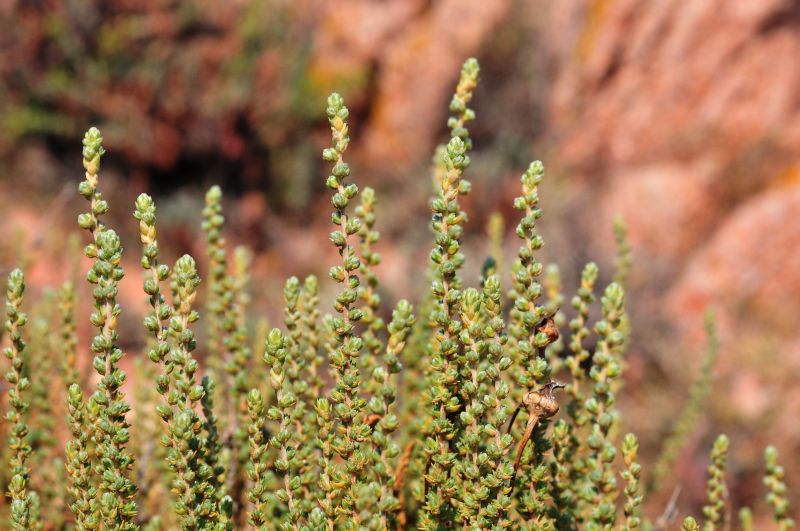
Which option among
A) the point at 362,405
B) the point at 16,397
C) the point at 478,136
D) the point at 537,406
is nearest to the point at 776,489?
the point at 537,406

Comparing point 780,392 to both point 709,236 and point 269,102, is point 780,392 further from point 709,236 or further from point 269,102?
point 269,102

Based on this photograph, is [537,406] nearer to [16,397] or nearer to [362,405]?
[362,405]

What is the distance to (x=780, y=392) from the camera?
181 inches

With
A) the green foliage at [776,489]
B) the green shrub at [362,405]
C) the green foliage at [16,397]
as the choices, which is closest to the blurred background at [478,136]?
the green foliage at [776,489]

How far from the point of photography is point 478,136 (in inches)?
282

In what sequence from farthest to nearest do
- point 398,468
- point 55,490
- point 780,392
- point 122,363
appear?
point 780,392 < point 122,363 < point 55,490 < point 398,468

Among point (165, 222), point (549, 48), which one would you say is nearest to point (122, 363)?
point (165, 222)

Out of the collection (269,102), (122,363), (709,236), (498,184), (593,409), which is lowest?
(593,409)

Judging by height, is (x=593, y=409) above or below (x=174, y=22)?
below

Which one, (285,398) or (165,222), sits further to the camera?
(165,222)

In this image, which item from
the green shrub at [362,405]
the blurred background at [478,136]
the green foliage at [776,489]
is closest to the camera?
the green shrub at [362,405]

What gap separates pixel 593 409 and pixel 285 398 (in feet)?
1.78

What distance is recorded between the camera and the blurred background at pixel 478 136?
5.25m

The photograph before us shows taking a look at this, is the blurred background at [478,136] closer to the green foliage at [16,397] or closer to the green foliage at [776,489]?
the green foliage at [776,489]
